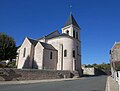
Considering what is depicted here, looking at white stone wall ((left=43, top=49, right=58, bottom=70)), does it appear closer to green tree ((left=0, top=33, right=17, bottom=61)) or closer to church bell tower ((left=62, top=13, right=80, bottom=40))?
green tree ((left=0, top=33, right=17, bottom=61))

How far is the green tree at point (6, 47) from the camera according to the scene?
86.9 ft

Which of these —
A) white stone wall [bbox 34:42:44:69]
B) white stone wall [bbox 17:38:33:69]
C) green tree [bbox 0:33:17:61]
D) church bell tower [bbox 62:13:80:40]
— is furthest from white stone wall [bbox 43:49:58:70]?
church bell tower [bbox 62:13:80:40]

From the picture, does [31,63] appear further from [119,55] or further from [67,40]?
[119,55]

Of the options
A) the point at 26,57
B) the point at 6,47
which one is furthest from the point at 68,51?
the point at 6,47

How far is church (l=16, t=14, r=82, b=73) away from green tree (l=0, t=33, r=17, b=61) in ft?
25.0

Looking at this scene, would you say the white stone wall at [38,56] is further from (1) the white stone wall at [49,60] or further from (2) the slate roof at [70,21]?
(2) the slate roof at [70,21]

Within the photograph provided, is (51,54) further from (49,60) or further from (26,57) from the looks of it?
(26,57)

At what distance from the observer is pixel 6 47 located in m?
26.8

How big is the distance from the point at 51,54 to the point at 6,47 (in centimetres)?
1219

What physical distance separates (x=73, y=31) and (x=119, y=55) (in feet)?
48.5

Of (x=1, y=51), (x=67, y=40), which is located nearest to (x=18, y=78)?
(x=1, y=51)

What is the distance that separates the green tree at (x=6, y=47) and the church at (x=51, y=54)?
7.63 metres

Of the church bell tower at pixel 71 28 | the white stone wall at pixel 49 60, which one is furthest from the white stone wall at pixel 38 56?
the church bell tower at pixel 71 28

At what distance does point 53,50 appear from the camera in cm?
3625
